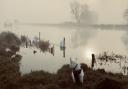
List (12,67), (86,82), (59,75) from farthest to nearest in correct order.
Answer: (12,67), (59,75), (86,82)

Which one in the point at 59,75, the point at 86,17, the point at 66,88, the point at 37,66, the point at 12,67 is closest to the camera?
the point at 66,88

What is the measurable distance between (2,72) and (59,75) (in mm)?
3979

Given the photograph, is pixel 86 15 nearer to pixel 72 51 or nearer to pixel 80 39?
pixel 80 39

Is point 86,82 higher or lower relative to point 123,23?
lower

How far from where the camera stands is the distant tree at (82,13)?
3607 inches

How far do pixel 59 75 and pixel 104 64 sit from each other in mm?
9293

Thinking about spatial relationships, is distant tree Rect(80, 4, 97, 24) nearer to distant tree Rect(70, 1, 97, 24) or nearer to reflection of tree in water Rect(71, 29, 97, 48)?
distant tree Rect(70, 1, 97, 24)

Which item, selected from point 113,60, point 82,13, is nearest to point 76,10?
point 82,13

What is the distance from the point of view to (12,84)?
50.0ft

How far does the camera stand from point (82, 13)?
9288cm

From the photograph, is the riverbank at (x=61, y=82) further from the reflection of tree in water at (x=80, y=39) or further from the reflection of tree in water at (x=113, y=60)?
the reflection of tree in water at (x=80, y=39)

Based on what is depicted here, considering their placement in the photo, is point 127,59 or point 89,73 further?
point 127,59

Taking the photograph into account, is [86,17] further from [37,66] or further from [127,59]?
[37,66]

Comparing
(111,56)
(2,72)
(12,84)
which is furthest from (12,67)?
(111,56)
